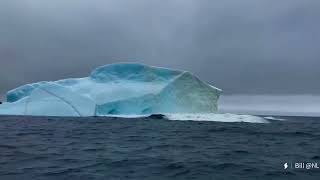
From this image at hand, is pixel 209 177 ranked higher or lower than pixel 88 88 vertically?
lower

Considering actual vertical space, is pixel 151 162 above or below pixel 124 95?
below

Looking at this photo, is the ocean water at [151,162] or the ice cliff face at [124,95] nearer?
the ocean water at [151,162]

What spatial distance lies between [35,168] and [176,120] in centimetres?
2302

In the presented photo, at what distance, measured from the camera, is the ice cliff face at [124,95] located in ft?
111

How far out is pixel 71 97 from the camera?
33688 mm

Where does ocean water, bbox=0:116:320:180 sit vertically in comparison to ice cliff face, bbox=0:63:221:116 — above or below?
below

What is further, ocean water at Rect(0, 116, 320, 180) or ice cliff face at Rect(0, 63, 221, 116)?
ice cliff face at Rect(0, 63, 221, 116)

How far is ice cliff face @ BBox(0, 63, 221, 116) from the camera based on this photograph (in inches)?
1328

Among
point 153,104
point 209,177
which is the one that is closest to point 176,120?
point 153,104

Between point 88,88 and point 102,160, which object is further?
point 88,88

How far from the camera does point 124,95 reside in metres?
34.1

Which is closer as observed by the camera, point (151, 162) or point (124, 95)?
point (151, 162)

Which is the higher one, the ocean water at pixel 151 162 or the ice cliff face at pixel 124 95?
the ice cliff face at pixel 124 95

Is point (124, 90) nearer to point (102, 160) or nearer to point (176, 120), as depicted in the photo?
point (176, 120)
